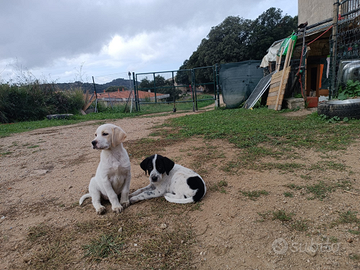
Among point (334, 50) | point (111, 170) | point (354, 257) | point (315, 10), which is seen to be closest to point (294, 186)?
point (354, 257)

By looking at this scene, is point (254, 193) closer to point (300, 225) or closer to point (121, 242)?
point (300, 225)

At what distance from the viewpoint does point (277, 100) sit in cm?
946

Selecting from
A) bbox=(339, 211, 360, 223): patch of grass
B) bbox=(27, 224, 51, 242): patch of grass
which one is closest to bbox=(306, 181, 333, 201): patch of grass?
bbox=(339, 211, 360, 223): patch of grass

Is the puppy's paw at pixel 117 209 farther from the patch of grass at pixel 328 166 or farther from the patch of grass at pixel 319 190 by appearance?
the patch of grass at pixel 328 166

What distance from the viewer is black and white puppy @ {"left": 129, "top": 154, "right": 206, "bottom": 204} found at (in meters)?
2.68

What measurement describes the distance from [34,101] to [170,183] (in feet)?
51.8

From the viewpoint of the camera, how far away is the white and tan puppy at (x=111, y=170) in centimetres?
258

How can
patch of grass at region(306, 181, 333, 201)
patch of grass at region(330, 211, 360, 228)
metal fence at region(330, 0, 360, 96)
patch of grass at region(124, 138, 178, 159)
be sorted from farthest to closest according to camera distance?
metal fence at region(330, 0, 360, 96) < patch of grass at region(124, 138, 178, 159) < patch of grass at region(306, 181, 333, 201) < patch of grass at region(330, 211, 360, 228)

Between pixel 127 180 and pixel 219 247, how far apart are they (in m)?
1.38

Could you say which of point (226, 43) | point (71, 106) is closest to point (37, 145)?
point (71, 106)

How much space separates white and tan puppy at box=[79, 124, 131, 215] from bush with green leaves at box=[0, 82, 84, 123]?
14.7 m

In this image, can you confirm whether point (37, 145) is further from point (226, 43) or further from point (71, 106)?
point (226, 43)

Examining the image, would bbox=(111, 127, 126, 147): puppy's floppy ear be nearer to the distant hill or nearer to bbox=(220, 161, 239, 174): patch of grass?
bbox=(220, 161, 239, 174): patch of grass

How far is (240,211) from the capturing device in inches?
94.7
